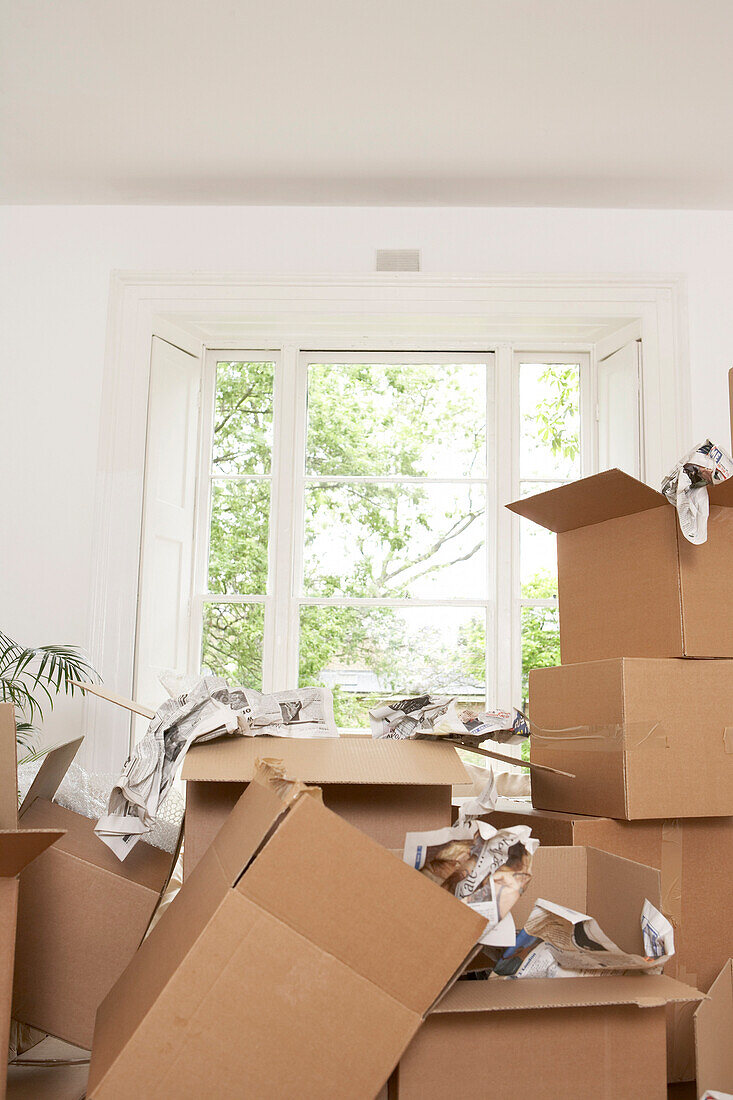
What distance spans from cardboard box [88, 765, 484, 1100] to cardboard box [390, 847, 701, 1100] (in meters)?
0.06

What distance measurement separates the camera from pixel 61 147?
306cm

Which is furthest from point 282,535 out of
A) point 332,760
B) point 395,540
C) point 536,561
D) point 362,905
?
point 362,905

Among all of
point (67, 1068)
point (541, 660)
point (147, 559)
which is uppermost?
point (147, 559)

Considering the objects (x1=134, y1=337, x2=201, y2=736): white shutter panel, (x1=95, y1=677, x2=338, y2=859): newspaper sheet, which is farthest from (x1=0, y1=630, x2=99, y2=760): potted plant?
(x1=95, y1=677, x2=338, y2=859): newspaper sheet

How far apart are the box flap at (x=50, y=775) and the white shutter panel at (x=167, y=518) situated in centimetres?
126

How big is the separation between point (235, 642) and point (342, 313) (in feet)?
4.21

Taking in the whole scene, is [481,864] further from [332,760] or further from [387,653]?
[387,653]

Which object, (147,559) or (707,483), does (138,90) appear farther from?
(707,483)

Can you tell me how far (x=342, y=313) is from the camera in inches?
131

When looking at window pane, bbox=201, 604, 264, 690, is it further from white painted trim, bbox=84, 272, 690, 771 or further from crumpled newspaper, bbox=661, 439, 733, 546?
crumpled newspaper, bbox=661, 439, 733, 546

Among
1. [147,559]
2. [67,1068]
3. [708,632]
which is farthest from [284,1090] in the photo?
[147,559]

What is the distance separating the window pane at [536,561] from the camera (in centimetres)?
346

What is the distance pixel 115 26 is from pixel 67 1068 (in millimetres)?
2517

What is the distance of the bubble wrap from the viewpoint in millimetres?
1771
